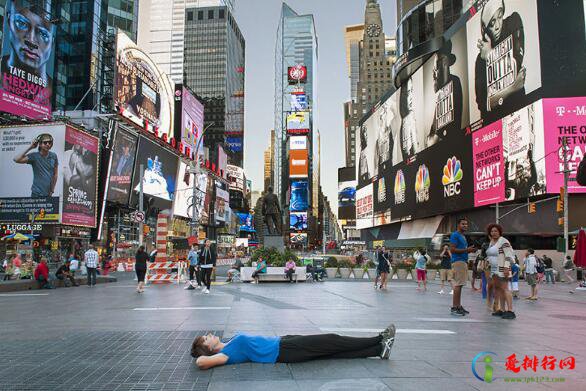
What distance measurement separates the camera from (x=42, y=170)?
43.1 m

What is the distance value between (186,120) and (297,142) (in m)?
67.3

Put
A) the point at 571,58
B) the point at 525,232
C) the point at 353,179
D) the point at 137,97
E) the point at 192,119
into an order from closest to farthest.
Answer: the point at 571,58 → the point at 525,232 → the point at 137,97 → the point at 192,119 → the point at 353,179

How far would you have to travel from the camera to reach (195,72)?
555ft

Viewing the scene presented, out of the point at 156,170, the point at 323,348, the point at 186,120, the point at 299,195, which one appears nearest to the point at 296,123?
the point at 299,195

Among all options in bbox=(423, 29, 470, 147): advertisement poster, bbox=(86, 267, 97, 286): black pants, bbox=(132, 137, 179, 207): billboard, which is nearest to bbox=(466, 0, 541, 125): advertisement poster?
bbox=(423, 29, 470, 147): advertisement poster

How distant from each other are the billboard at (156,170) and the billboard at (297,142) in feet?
247

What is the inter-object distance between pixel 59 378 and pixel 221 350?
174 cm

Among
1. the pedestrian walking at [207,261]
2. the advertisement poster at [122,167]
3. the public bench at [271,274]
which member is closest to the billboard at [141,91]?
the advertisement poster at [122,167]

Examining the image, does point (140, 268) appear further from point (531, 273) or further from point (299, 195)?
point (299, 195)

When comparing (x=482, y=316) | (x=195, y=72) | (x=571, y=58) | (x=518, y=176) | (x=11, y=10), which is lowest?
(x=482, y=316)

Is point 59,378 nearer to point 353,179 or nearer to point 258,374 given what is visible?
point 258,374

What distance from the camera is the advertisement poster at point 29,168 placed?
42.8 metres

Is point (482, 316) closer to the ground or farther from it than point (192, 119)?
closer to the ground

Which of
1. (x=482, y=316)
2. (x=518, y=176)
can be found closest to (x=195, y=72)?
(x=518, y=176)
